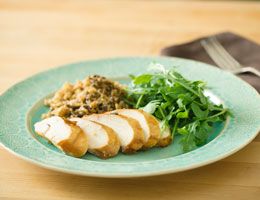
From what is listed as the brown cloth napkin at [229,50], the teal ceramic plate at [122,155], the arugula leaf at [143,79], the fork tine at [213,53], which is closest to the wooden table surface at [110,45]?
the teal ceramic plate at [122,155]

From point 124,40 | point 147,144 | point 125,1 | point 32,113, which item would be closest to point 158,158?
point 147,144

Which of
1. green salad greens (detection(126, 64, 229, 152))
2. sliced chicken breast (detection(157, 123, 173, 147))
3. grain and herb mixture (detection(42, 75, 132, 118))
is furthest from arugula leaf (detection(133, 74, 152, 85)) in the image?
sliced chicken breast (detection(157, 123, 173, 147))

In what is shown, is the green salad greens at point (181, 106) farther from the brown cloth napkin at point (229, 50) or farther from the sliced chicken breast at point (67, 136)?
the brown cloth napkin at point (229, 50)

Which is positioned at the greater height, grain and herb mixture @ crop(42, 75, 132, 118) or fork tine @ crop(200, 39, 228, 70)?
fork tine @ crop(200, 39, 228, 70)

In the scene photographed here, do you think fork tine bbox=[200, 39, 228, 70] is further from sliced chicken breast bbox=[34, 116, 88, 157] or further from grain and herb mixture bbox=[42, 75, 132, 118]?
sliced chicken breast bbox=[34, 116, 88, 157]

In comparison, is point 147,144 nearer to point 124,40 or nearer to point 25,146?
point 25,146

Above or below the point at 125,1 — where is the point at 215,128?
below
